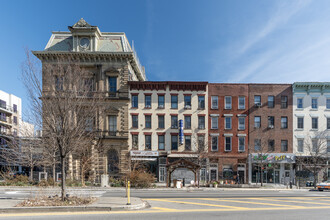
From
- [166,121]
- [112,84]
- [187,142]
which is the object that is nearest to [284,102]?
[187,142]

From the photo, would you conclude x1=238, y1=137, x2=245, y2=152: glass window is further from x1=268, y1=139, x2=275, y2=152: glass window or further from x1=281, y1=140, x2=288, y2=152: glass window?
x1=281, y1=140, x2=288, y2=152: glass window

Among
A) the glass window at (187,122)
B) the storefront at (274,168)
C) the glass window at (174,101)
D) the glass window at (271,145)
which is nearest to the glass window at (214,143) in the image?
the glass window at (187,122)

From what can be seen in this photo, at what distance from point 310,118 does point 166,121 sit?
19988 millimetres

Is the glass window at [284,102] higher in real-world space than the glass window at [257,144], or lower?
higher

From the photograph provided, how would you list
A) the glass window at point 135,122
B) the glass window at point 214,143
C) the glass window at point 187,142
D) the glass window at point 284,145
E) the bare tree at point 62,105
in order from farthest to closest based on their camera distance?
the glass window at point 284,145
the glass window at point 214,143
the glass window at point 187,142
the glass window at point 135,122
the bare tree at point 62,105

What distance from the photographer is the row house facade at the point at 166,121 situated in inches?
1361

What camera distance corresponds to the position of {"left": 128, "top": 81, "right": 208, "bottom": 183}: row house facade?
34562mm

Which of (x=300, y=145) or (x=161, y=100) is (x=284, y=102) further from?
(x=161, y=100)

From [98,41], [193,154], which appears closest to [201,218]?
[193,154]

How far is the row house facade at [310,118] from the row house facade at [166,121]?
12781 millimetres

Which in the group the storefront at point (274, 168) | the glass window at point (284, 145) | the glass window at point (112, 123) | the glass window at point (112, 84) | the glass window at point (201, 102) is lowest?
the storefront at point (274, 168)

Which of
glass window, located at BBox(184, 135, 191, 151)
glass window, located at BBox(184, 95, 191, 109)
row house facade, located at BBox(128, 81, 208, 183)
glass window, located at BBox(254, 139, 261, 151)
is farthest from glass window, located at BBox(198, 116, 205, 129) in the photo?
glass window, located at BBox(254, 139, 261, 151)

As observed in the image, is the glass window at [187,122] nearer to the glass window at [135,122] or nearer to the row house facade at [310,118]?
the glass window at [135,122]

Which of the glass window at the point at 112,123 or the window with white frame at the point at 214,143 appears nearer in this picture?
the glass window at the point at 112,123
